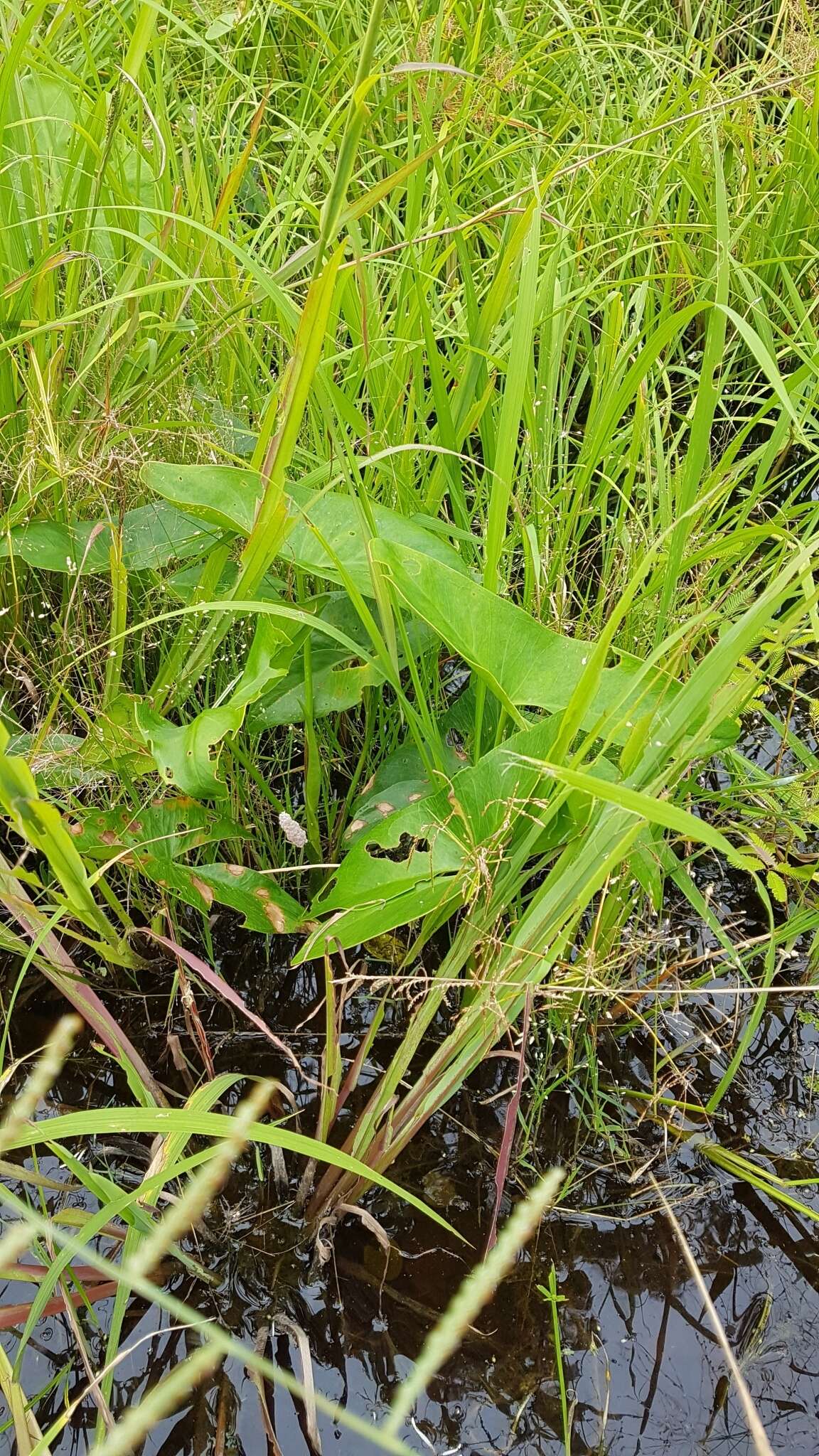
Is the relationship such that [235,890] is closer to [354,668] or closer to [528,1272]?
[354,668]

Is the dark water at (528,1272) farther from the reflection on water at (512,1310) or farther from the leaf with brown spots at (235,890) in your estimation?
the leaf with brown spots at (235,890)

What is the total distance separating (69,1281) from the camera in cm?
83

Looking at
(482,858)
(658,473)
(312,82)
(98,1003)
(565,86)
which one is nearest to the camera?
(482,858)

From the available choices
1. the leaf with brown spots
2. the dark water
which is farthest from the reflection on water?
the leaf with brown spots

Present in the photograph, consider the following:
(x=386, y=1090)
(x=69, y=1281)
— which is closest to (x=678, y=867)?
(x=386, y=1090)

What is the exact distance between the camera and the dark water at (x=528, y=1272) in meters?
0.83

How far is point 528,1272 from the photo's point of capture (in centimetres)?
91

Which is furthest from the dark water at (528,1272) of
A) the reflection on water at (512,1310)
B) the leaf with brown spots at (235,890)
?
the leaf with brown spots at (235,890)

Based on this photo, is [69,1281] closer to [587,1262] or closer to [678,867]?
[587,1262]

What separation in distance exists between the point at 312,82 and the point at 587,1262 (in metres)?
1.85

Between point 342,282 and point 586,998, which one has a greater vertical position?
point 342,282

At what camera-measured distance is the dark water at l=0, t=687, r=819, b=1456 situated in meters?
0.83

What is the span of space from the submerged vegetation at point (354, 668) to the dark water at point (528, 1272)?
0.07ft

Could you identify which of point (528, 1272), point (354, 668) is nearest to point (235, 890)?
point (354, 668)
